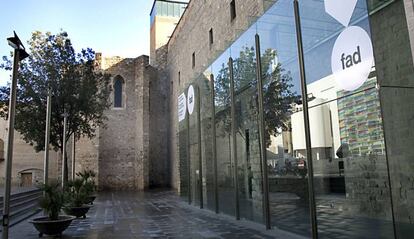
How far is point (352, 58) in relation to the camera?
245 inches

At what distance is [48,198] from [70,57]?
39.7 feet

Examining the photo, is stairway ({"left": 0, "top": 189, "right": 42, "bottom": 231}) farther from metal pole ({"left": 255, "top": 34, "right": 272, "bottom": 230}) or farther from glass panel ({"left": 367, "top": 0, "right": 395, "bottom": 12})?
→ glass panel ({"left": 367, "top": 0, "right": 395, "bottom": 12})

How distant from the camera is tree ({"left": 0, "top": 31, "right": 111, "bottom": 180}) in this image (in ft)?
58.0

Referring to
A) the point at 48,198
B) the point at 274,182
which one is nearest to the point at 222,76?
the point at 274,182

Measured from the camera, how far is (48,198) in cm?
826

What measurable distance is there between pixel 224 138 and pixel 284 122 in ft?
11.3

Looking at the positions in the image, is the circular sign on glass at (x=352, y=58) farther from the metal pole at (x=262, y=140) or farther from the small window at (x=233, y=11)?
the small window at (x=233, y=11)

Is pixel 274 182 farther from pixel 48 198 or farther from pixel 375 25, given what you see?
pixel 48 198

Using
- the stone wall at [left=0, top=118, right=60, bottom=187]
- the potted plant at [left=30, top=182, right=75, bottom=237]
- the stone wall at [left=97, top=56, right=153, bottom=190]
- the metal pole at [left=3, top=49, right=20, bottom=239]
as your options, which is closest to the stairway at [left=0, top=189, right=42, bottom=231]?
the potted plant at [left=30, top=182, right=75, bottom=237]

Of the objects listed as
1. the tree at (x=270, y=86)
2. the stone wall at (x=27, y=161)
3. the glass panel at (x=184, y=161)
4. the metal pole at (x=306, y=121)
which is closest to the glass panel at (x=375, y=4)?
the metal pole at (x=306, y=121)

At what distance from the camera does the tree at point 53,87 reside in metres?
17.7

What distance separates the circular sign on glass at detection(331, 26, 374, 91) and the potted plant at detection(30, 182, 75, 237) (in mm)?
6504

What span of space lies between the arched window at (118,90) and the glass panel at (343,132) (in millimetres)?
26703

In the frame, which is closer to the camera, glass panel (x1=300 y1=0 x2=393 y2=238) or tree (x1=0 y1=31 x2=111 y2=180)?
glass panel (x1=300 y1=0 x2=393 y2=238)
